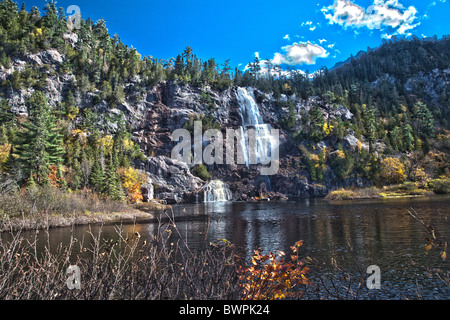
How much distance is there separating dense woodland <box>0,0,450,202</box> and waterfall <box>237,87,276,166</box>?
9.57m

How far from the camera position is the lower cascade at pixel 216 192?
83412mm

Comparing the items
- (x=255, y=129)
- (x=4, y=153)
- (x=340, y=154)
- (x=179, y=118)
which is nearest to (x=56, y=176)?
(x=4, y=153)

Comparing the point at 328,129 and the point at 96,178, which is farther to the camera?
the point at 328,129

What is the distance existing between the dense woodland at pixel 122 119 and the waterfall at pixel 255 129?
377 inches

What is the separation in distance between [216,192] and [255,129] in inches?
1149

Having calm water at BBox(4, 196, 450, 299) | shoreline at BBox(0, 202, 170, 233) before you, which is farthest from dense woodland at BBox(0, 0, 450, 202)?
calm water at BBox(4, 196, 450, 299)

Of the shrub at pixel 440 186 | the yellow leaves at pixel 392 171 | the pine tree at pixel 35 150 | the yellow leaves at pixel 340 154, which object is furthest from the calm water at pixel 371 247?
the yellow leaves at pixel 340 154

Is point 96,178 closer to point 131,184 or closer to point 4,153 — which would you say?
point 131,184

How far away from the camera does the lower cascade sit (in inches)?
3284

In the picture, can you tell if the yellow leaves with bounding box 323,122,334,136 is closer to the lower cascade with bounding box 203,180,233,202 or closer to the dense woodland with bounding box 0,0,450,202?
the dense woodland with bounding box 0,0,450,202

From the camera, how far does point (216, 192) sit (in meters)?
85.6

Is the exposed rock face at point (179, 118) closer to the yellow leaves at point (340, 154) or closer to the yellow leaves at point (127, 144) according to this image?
the yellow leaves at point (340, 154)

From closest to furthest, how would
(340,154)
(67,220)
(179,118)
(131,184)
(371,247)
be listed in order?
1. (371,247)
2. (67,220)
3. (131,184)
4. (340,154)
5. (179,118)
